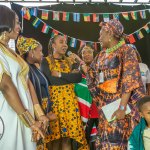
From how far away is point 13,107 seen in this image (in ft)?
5.49

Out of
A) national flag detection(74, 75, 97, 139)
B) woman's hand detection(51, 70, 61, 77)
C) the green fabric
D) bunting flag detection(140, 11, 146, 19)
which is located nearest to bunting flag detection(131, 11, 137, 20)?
bunting flag detection(140, 11, 146, 19)

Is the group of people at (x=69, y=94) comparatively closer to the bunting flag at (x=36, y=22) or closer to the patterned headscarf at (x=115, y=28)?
the patterned headscarf at (x=115, y=28)

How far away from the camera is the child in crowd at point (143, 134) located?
2.39 metres

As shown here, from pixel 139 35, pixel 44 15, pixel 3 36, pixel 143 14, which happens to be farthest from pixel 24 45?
pixel 143 14

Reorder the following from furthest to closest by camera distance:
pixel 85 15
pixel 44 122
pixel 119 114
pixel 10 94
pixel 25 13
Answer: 1. pixel 85 15
2. pixel 25 13
3. pixel 119 114
4. pixel 44 122
5. pixel 10 94

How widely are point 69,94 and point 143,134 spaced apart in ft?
4.38

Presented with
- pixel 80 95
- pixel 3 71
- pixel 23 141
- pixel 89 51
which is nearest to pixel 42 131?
pixel 23 141

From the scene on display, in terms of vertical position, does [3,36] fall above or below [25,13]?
below

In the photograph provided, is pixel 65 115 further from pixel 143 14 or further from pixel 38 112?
pixel 143 14

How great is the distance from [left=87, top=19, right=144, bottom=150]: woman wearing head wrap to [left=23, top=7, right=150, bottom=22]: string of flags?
106 inches

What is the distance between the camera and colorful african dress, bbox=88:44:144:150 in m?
2.85

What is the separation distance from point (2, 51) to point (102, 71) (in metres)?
1.41

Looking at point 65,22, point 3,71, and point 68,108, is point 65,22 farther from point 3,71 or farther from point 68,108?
point 3,71

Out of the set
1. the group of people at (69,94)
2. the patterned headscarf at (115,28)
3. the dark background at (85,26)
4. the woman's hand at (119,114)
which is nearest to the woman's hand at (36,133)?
the group of people at (69,94)
